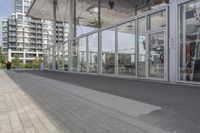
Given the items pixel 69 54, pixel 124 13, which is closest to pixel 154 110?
pixel 69 54

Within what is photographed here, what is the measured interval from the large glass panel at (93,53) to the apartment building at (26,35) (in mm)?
89289

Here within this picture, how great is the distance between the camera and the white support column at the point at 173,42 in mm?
11555

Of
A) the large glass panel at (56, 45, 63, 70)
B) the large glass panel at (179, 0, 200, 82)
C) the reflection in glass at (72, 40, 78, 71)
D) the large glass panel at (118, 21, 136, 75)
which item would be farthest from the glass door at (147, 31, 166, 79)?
the large glass panel at (56, 45, 63, 70)

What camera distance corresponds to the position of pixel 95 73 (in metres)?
20.1

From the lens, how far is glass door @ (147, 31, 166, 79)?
1255 centimetres

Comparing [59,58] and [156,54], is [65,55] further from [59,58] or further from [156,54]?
[156,54]

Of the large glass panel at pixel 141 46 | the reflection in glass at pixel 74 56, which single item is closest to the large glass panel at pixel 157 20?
the large glass panel at pixel 141 46

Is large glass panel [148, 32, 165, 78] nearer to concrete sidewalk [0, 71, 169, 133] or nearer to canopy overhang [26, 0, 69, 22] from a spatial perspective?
concrete sidewalk [0, 71, 169, 133]

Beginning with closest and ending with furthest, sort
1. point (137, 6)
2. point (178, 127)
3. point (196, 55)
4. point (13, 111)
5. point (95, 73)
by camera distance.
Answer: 1. point (178, 127)
2. point (13, 111)
3. point (196, 55)
4. point (95, 73)
5. point (137, 6)

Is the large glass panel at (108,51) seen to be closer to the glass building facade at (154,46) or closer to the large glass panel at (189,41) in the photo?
the glass building facade at (154,46)

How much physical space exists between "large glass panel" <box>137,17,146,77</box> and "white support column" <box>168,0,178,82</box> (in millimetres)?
2316

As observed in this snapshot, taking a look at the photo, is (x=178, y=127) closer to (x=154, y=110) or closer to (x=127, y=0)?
(x=154, y=110)

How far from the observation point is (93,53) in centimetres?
2080

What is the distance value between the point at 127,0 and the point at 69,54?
8.08 metres
